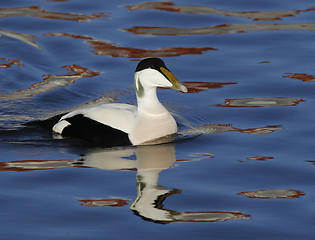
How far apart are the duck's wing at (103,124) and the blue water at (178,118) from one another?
0.54 feet

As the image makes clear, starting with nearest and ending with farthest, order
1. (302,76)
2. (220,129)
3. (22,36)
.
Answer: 1. (220,129)
2. (302,76)
3. (22,36)

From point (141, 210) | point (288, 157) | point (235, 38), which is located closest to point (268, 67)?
point (235, 38)

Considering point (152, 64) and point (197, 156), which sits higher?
point (152, 64)

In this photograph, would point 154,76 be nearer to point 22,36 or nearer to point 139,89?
point 139,89

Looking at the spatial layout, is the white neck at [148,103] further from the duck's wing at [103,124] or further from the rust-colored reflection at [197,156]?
the rust-colored reflection at [197,156]

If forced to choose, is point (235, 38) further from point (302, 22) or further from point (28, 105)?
point (28, 105)

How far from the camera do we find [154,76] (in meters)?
8.03

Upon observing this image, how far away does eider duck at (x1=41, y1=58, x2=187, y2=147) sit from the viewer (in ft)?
26.2

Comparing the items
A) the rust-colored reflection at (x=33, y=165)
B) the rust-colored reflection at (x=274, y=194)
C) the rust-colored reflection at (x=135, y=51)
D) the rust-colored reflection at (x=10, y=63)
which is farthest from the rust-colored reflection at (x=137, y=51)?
the rust-colored reflection at (x=274, y=194)

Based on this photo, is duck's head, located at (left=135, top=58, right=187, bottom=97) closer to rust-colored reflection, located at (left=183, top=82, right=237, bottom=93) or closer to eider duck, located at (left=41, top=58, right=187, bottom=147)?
eider duck, located at (left=41, top=58, right=187, bottom=147)

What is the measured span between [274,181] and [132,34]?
5720mm

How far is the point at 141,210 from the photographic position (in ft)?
20.5

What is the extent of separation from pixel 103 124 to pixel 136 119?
33 cm

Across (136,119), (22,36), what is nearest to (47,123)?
(136,119)
